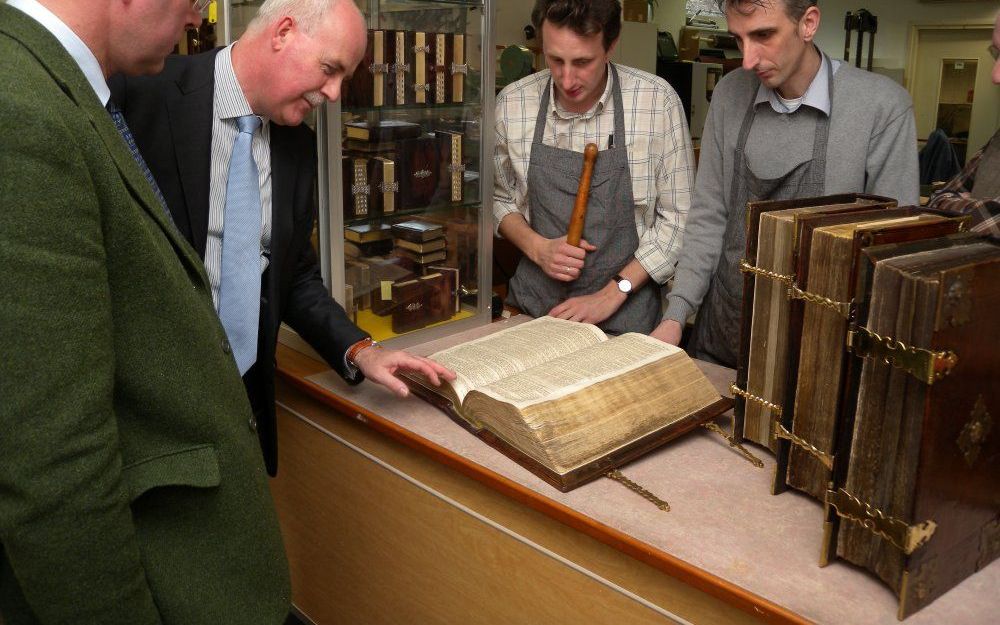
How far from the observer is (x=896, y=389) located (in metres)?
1.05

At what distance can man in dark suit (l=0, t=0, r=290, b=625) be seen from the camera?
87 cm

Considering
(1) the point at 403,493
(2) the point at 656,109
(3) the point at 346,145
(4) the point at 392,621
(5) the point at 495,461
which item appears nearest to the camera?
(5) the point at 495,461

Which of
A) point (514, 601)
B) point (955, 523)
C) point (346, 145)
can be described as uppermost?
point (346, 145)

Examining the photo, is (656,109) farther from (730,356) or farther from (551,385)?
(551,385)

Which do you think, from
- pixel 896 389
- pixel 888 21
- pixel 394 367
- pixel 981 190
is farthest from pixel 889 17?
pixel 896 389

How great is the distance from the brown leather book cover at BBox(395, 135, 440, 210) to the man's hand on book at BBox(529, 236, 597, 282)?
34 centimetres

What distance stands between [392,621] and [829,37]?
8675mm

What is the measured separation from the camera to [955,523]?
3.60ft

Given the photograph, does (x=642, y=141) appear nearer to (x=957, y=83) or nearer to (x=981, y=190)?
(x=981, y=190)

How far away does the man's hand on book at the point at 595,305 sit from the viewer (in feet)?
7.60

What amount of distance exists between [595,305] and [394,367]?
793 mm

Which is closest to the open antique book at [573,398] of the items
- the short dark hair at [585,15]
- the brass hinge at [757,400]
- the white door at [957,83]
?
the brass hinge at [757,400]

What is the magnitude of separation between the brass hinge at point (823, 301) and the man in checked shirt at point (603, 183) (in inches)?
42.8

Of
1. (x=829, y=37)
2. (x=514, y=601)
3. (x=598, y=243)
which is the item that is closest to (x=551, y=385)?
(x=514, y=601)
